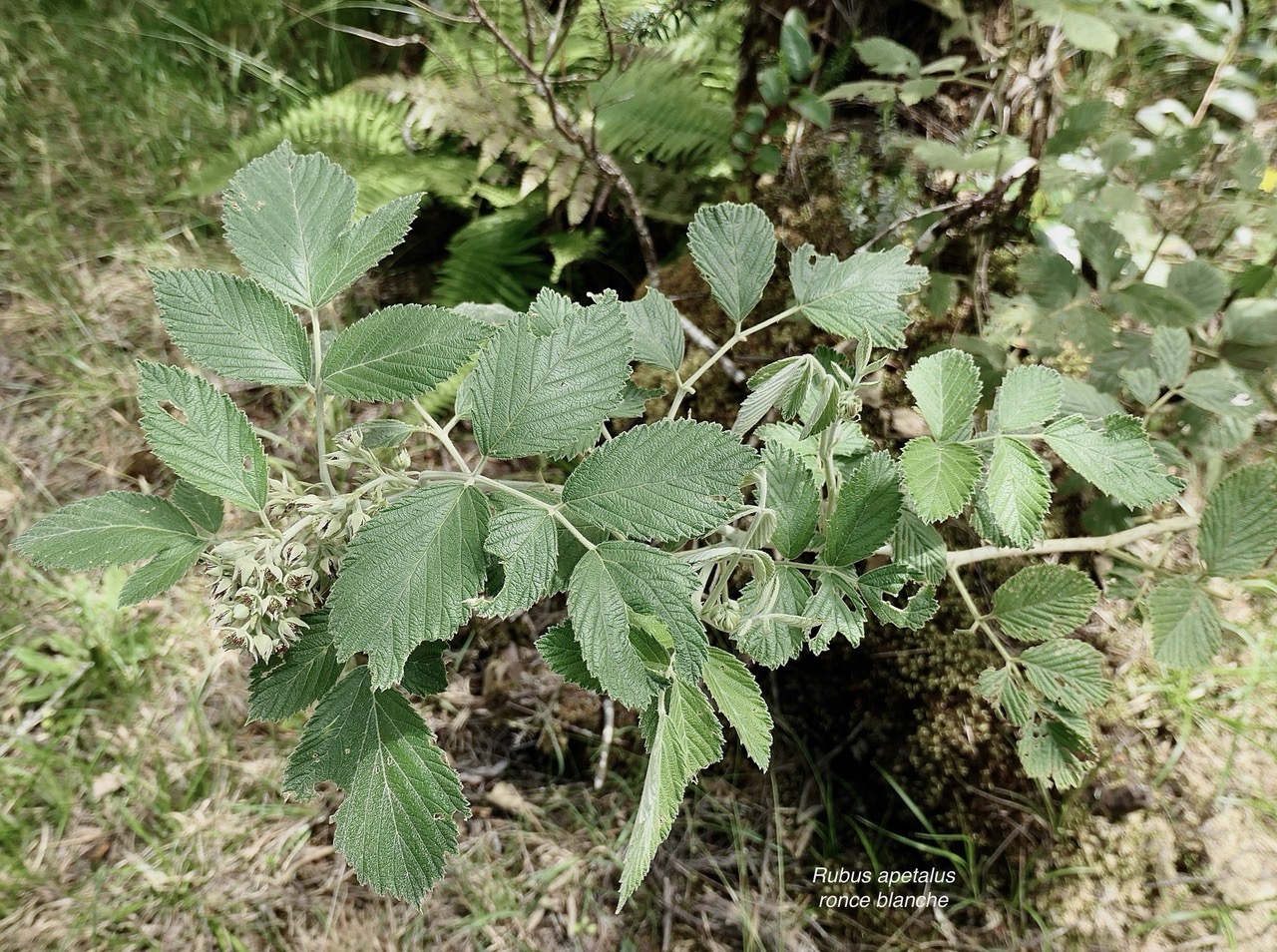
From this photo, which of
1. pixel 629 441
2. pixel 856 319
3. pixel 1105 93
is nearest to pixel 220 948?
pixel 629 441

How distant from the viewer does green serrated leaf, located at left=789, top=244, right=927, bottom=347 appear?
0.97 metres

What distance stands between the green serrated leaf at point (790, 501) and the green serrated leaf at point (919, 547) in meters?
0.17

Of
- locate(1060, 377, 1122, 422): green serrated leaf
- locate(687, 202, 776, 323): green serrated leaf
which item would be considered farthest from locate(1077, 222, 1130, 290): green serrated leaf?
locate(687, 202, 776, 323): green serrated leaf

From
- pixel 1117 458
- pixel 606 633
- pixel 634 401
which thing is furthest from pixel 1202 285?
pixel 606 633

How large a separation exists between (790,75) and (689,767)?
1.74 meters

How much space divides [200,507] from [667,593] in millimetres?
531

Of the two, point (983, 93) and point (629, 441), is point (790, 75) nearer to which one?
point (983, 93)

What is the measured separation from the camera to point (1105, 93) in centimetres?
251

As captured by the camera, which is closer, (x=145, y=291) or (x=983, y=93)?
(x=983, y=93)

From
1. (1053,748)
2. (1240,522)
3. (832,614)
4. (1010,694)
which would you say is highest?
(832,614)

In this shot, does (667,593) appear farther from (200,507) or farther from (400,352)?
(200,507)

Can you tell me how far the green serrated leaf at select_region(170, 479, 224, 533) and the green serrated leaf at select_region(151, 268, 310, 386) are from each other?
0.49ft

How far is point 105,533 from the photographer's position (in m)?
0.77

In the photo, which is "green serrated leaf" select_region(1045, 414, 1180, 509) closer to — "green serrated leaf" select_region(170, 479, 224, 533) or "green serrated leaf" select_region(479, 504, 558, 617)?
"green serrated leaf" select_region(479, 504, 558, 617)
